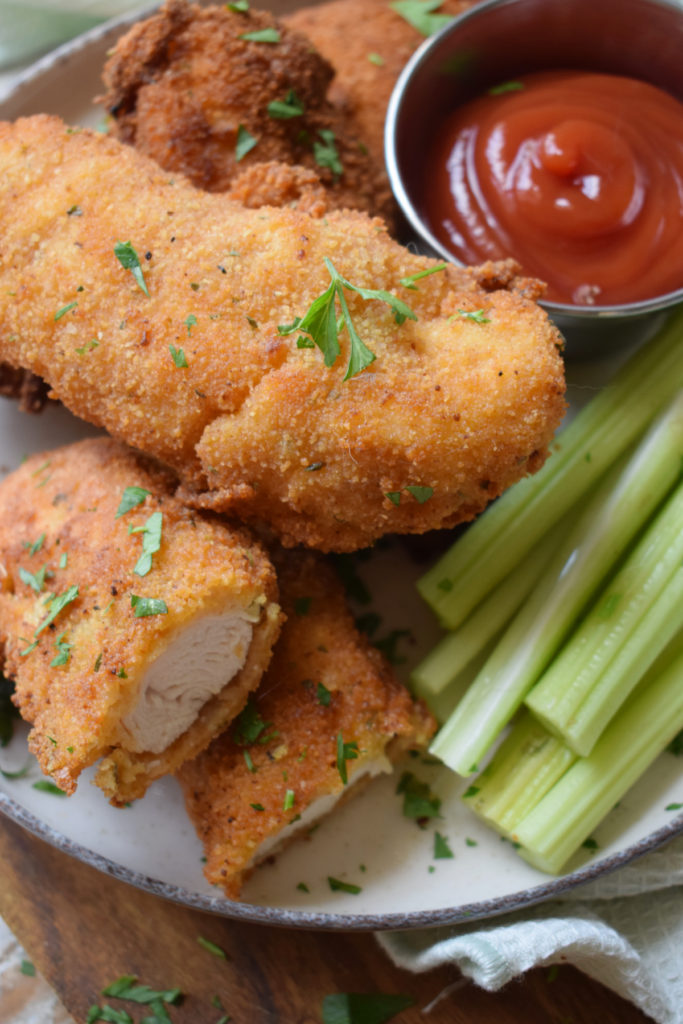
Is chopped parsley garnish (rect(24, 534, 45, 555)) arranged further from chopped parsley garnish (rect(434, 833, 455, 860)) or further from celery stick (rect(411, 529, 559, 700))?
chopped parsley garnish (rect(434, 833, 455, 860))

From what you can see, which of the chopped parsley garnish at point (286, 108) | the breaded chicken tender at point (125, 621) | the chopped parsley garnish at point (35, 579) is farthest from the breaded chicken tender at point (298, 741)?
the chopped parsley garnish at point (286, 108)

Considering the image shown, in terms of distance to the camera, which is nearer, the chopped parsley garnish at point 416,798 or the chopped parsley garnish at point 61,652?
the chopped parsley garnish at point 61,652

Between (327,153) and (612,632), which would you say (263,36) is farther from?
(612,632)

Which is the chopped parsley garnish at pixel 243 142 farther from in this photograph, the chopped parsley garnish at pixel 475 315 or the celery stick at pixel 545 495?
the celery stick at pixel 545 495

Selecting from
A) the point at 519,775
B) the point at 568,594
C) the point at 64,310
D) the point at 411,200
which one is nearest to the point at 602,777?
the point at 519,775

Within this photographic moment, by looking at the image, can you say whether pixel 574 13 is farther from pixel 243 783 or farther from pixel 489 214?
pixel 243 783

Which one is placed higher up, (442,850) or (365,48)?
(365,48)
